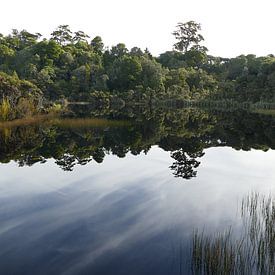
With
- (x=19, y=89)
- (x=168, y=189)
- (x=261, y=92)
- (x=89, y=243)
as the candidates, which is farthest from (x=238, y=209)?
(x=261, y=92)

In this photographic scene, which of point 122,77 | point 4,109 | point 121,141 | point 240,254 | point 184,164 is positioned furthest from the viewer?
point 122,77

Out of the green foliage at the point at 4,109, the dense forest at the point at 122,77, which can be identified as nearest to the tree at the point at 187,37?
the dense forest at the point at 122,77

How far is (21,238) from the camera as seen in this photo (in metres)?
6.70

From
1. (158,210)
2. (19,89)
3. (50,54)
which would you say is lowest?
(158,210)

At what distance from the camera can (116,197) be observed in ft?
30.7

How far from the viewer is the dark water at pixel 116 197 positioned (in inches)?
235

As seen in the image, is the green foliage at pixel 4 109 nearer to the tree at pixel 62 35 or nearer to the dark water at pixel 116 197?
the dark water at pixel 116 197

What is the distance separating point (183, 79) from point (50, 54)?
22627mm

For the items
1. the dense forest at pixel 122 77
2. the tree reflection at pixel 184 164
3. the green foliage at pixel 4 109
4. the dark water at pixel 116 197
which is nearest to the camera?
the dark water at pixel 116 197

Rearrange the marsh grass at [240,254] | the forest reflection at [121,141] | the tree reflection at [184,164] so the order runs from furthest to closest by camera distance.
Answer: the forest reflection at [121,141], the tree reflection at [184,164], the marsh grass at [240,254]

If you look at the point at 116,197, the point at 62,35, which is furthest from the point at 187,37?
the point at 116,197

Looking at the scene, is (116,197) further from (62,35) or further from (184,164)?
(62,35)

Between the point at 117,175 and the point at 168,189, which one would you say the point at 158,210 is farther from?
the point at 117,175

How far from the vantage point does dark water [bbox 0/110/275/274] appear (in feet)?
19.6
